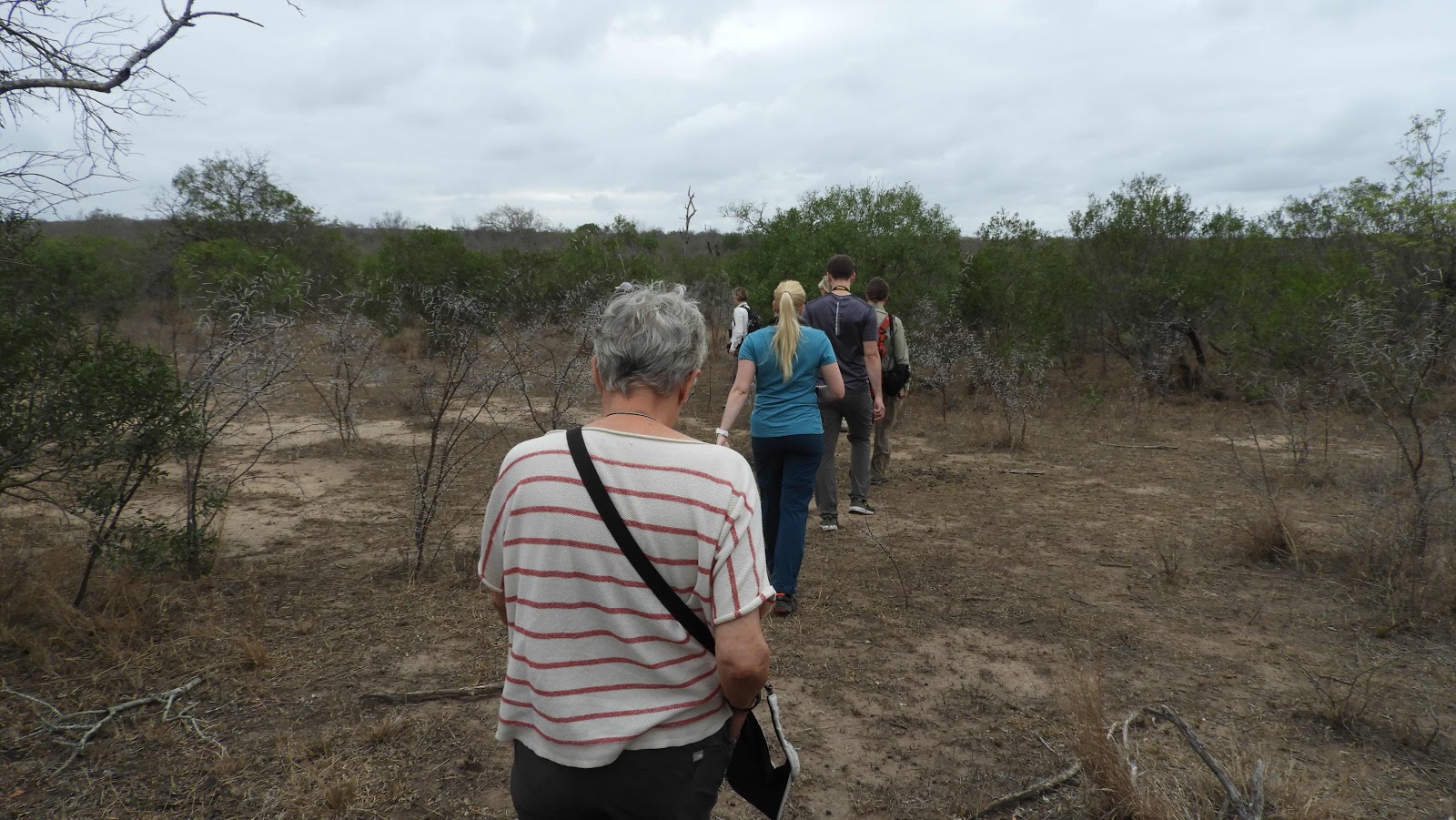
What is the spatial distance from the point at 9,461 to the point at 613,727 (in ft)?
11.7

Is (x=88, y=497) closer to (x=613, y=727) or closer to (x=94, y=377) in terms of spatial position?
(x=94, y=377)

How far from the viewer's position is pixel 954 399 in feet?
39.8

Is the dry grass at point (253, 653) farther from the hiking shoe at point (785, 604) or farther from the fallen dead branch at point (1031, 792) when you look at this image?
the fallen dead branch at point (1031, 792)

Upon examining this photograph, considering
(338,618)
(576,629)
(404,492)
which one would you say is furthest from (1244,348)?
(576,629)

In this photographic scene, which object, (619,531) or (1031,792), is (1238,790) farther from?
(619,531)

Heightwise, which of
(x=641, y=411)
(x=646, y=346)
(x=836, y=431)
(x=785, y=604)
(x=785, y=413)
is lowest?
(x=785, y=604)

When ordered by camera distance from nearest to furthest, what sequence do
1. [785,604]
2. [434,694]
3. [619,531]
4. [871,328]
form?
[619,531], [434,694], [785,604], [871,328]

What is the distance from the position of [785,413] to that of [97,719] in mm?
3082

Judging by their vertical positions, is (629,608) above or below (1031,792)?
above

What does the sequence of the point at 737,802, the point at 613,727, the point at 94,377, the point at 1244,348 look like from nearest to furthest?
the point at 613,727 → the point at 737,802 → the point at 94,377 → the point at 1244,348

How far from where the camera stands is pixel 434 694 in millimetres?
3439

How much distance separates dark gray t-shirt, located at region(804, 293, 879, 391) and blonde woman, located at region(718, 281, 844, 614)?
1.02 metres

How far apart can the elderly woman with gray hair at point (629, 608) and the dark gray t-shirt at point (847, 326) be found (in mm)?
3724

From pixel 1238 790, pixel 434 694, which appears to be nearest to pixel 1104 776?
pixel 1238 790
